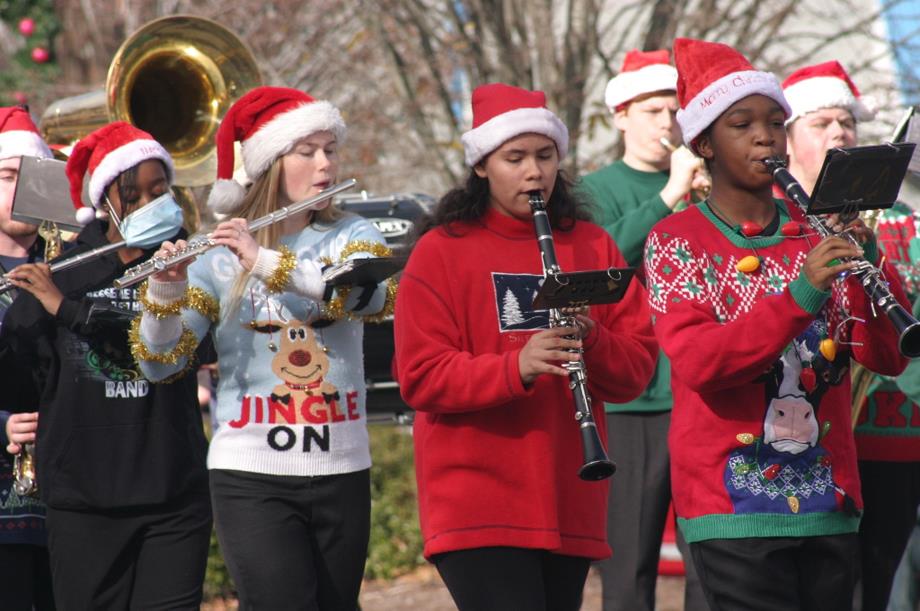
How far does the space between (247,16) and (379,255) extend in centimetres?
800

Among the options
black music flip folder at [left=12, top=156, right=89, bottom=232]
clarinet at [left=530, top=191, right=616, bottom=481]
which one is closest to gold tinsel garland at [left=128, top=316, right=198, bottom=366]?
black music flip folder at [left=12, top=156, right=89, bottom=232]

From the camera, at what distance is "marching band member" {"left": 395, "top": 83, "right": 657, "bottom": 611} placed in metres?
4.06

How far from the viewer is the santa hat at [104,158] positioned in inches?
203

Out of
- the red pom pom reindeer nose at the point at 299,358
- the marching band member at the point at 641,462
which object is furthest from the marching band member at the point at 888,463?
the red pom pom reindeer nose at the point at 299,358

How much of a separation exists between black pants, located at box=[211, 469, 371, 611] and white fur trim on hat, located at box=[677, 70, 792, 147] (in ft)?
5.16

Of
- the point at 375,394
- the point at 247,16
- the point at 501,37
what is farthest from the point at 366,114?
the point at 375,394

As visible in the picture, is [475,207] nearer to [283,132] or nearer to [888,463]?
[283,132]

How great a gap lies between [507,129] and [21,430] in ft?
6.58

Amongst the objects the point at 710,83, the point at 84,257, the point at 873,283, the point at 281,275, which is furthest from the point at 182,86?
the point at 873,283

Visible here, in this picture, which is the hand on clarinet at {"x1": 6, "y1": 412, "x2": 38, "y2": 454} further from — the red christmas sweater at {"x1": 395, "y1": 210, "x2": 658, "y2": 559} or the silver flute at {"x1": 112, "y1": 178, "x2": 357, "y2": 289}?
the red christmas sweater at {"x1": 395, "y1": 210, "x2": 658, "y2": 559}

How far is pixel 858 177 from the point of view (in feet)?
12.1

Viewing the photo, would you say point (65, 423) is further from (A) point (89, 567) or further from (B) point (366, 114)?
(B) point (366, 114)

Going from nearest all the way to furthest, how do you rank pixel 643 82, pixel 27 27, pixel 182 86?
pixel 643 82 → pixel 182 86 → pixel 27 27

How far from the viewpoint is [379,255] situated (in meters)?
4.80
